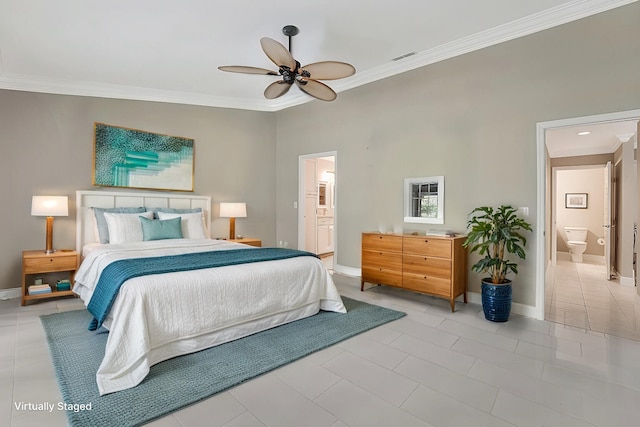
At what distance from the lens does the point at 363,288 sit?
454cm

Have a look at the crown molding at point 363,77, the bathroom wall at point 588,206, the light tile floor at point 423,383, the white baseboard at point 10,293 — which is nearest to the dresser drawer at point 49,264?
the white baseboard at point 10,293

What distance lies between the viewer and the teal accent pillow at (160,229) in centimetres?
421

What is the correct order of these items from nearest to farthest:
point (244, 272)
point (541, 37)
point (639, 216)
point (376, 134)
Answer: point (244, 272) → point (541, 37) → point (639, 216) → point (376, 134)

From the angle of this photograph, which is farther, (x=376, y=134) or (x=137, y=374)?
(x=376, y=134)

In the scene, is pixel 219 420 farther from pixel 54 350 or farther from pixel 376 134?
pixel 376 134

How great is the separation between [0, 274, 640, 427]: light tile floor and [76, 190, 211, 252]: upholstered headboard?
150 cm

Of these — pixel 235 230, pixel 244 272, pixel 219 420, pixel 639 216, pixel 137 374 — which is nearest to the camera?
pixel 219 420

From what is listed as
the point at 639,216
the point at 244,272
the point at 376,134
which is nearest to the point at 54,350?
the point at 244,272

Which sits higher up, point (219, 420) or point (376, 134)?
point (376, 134)

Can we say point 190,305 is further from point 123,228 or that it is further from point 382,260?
point 382,260

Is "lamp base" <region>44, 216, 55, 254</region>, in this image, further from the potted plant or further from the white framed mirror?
the potted plant

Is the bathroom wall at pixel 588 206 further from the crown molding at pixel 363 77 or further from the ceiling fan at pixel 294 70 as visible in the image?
the ceiling fan at pixel 294 70

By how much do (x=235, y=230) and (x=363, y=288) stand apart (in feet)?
8.56

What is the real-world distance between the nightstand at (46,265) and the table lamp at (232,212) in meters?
2.07
